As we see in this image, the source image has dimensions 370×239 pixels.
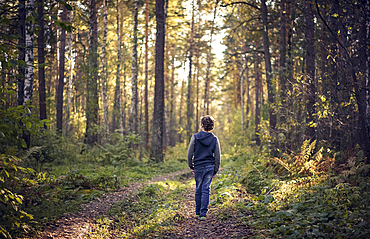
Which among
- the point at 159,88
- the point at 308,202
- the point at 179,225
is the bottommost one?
the point at 179,225

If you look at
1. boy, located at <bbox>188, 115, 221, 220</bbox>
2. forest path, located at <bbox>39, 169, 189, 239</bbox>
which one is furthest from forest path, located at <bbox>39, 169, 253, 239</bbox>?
boy, located at <bbox>188, 115, 221, 220</bbox>

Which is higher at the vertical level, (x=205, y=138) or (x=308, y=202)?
(x=205, y=138)

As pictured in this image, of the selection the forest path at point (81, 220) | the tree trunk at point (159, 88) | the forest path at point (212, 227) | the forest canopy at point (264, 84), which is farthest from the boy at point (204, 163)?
the tree trunk at point (159, 88)

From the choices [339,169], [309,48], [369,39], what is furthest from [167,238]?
[309,48]

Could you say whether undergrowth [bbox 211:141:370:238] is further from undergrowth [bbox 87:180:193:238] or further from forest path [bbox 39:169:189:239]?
forest path [bbox 39:169:189:239]

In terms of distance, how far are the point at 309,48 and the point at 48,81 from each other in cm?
2206

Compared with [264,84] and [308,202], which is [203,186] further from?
[264,84]

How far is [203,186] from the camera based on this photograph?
604 centimetres

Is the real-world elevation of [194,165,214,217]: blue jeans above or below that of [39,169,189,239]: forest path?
above

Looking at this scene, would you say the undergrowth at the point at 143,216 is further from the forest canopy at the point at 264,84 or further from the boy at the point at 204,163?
the forest canopy at the point at 264,84

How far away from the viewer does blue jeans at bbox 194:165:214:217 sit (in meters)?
5.96

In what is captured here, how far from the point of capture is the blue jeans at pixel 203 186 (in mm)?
5965

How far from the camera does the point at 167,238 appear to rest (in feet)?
16.3

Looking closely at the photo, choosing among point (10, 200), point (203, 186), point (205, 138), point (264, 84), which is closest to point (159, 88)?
point (264, 84)
